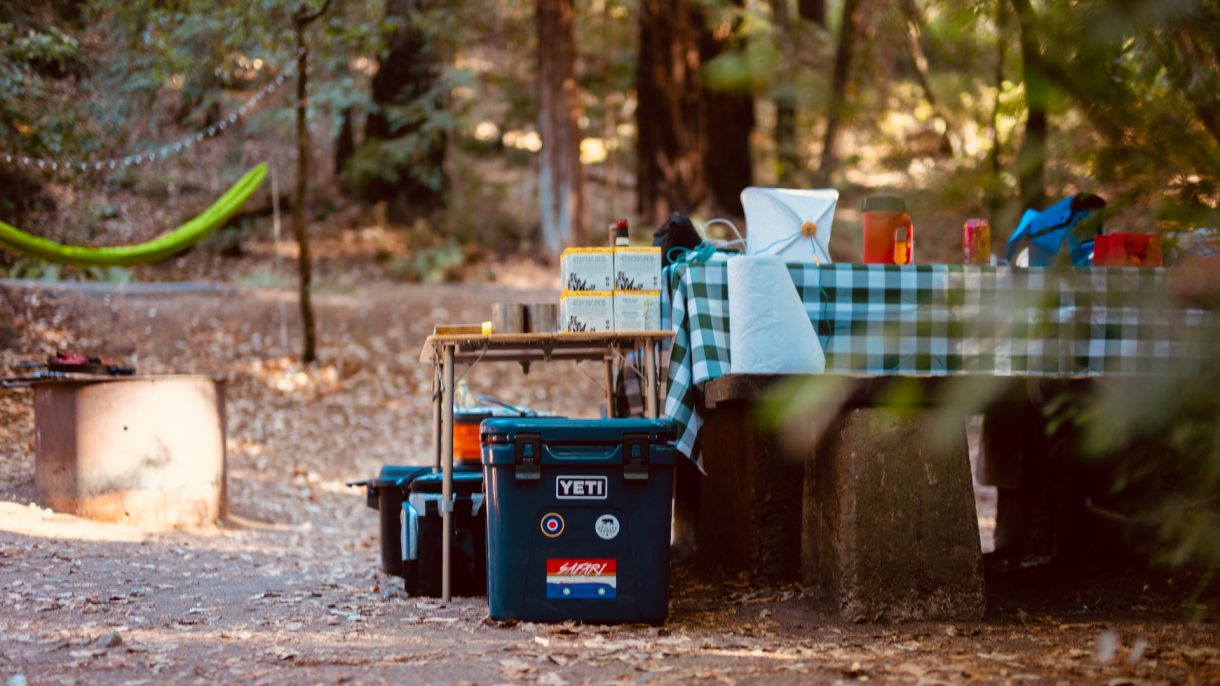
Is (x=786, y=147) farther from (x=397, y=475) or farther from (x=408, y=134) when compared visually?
(x=397, y=475)

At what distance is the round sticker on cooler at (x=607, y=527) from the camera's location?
4.06 metres

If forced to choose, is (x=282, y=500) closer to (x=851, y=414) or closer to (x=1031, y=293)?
(x=851, y=414)

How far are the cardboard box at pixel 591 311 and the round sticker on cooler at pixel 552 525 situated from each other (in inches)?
31.4

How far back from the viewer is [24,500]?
6297mm

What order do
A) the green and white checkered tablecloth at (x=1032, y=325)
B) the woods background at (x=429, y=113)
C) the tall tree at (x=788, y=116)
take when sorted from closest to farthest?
the green and white checkered tablecloth at (x=1032, y=325), the woods background at (x=429, y=113), the tall tree at (x=788, y=116)

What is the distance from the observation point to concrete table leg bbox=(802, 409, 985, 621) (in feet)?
13.8

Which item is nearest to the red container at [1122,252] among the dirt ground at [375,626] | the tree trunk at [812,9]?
the dirt ground at [375,626]

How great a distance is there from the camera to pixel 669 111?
1478 cm

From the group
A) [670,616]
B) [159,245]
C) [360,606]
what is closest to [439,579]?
[360,606]

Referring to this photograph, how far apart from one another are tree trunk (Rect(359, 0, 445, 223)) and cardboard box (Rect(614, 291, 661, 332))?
12.5 meters

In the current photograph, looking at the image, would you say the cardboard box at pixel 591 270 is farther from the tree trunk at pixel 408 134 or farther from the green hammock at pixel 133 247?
the tree trunk at pixel 408 134

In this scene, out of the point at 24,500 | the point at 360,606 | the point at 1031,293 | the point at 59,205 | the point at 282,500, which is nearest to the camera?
the point at 1031,293

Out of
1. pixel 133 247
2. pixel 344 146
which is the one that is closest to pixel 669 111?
pixel 344 146

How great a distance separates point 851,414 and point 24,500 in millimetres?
4385
